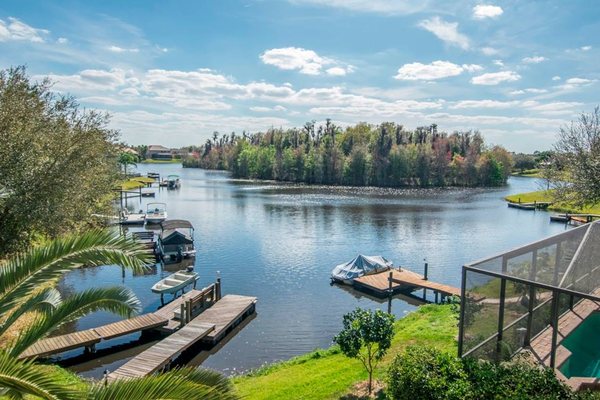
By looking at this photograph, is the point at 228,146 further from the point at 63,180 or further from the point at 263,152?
the point at 63,180

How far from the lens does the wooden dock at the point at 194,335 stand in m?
15.6

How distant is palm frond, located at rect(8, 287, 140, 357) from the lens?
6727 millimetres

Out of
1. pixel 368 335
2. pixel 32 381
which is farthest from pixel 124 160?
→ pixel 32 381

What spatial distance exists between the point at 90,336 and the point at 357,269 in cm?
1654

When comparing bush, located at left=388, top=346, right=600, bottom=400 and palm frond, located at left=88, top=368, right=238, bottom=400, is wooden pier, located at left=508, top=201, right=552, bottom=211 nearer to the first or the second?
bush, located at left=388, top=346, right=600, bottom=400

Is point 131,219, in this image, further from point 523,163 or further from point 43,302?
point 523,163

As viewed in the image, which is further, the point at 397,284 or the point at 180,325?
the point at 397,284

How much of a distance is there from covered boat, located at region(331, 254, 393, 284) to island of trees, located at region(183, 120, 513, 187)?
71403mm

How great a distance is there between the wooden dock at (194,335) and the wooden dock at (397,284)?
7.64m

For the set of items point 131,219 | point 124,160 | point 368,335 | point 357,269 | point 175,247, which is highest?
point 124,160

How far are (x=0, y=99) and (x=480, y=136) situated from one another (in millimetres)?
120031

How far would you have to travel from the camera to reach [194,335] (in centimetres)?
1866

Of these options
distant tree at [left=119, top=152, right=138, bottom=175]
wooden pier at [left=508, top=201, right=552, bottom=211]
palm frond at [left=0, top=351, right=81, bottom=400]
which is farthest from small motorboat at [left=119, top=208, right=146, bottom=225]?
wooden pier at [left=508, top=201, right=552, bottom=211]

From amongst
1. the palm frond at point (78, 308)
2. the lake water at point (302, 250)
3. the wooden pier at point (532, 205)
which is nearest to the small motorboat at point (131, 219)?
the lake water at point (302, 250)
